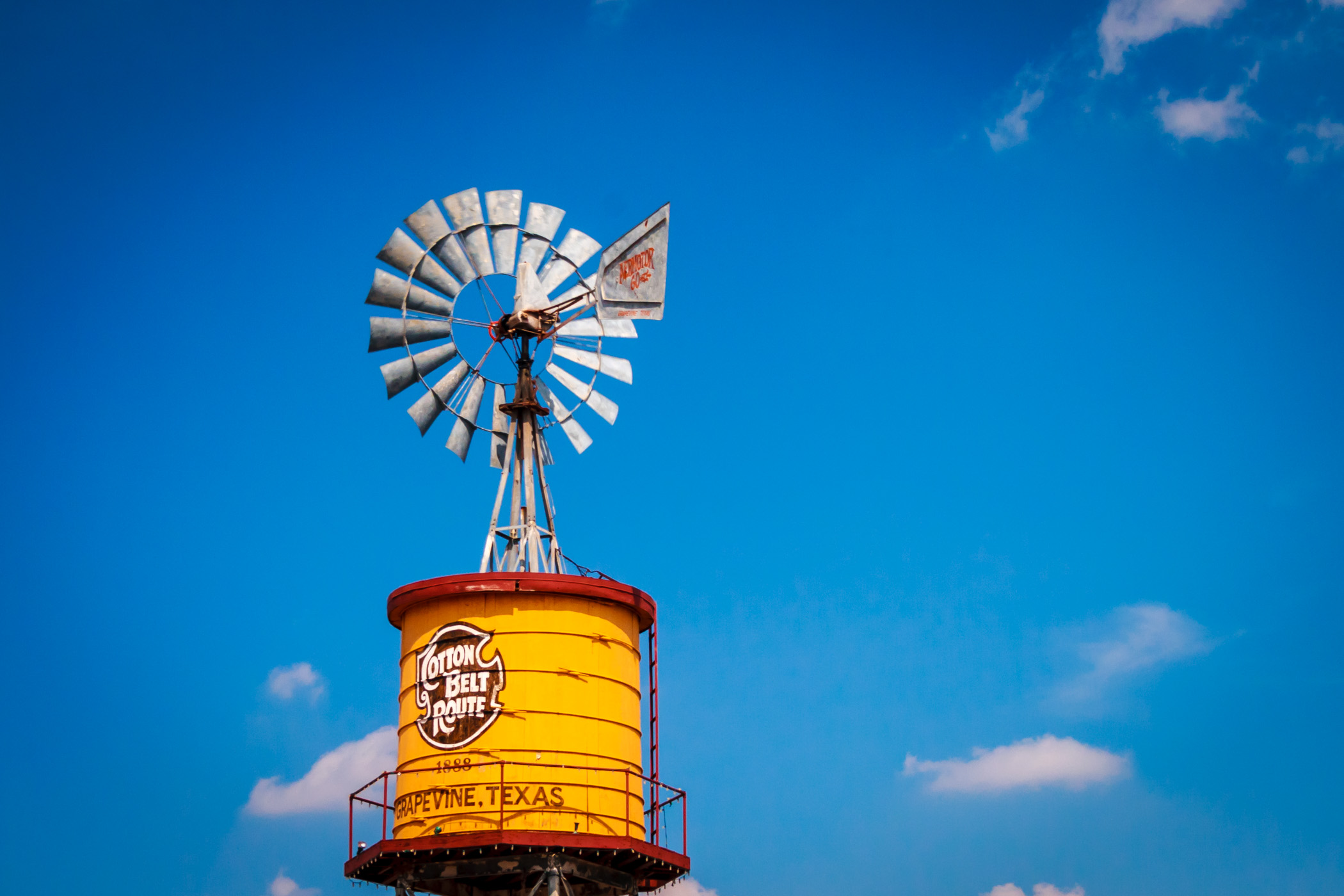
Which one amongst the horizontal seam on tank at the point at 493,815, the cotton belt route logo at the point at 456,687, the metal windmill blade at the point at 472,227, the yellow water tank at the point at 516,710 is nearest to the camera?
the horizontal seam on tank at the point at 493,815

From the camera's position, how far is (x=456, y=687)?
21906mm

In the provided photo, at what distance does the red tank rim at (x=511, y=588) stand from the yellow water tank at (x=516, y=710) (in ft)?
0.07

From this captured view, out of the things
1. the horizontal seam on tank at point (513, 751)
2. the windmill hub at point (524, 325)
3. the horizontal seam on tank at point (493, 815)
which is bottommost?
the horizontal seam on tank at point (493, 815)

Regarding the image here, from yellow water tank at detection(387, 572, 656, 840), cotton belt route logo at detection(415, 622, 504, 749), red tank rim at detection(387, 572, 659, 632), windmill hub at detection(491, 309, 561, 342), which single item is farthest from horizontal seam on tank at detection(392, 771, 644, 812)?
windmill hub at detection(491, 309, 561, 342)

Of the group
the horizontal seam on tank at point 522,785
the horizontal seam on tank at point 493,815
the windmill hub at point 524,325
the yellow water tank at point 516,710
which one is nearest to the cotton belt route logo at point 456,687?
the yellow water tank at point 516,710

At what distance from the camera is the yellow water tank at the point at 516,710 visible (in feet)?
69.4

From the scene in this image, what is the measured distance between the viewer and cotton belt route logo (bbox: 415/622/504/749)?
21.5m

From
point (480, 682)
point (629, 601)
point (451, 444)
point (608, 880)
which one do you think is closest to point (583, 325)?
point (451, 444)

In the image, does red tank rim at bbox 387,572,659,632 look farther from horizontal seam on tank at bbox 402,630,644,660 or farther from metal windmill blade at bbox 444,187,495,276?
metal windmill blade at bbox 444,187,495,276

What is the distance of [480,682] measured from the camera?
21.8 meters

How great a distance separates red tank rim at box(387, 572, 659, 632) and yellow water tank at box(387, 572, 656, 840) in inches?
0.9

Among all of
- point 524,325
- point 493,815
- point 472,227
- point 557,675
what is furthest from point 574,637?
point 472,227

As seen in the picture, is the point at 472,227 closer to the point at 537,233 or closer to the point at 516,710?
the point at 537,233

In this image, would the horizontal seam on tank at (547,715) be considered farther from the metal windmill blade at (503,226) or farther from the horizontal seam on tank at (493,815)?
the metal windmill blade at (503,226)
